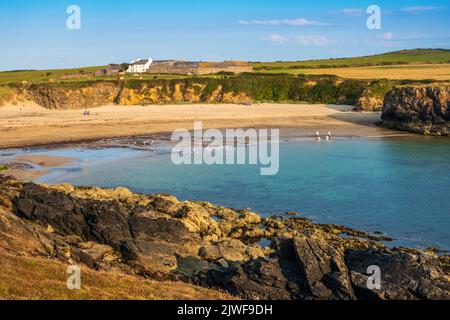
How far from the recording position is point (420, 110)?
67625 mm

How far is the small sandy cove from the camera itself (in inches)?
2483

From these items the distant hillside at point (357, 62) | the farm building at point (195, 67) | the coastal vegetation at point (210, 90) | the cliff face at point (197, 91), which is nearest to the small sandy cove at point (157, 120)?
the coastal vegetation at point (210, 90)

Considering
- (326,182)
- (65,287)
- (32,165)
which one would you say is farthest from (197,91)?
(65,287)

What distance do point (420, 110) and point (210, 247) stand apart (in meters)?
50.7

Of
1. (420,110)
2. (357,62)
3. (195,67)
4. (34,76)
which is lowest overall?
(420,110)

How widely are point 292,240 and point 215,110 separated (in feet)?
215

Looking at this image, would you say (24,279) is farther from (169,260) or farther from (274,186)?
(274,186)

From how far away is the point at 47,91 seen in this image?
8944 centimetres

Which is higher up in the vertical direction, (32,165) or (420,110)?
(420,110)

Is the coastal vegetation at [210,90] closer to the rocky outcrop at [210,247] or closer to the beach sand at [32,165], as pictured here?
the beach sand at [32,165]

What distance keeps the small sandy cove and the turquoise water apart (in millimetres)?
10252

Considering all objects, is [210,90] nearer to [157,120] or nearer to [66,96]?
[66,96]

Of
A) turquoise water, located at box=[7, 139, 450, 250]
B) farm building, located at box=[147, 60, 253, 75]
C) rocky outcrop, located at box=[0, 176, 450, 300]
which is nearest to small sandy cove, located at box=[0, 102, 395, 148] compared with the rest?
turquoise water, located at box=[7, 139, 450, 250]

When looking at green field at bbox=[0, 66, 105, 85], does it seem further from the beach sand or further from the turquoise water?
the turquoise water
